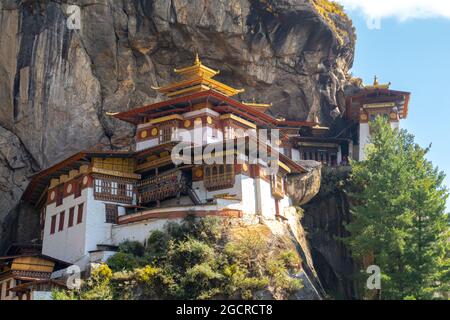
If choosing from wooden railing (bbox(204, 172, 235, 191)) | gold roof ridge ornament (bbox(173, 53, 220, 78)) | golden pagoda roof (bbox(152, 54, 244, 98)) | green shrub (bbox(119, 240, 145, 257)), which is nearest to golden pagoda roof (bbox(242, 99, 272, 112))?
golden pagoda roof (bbox(152, 54, 244, 98))

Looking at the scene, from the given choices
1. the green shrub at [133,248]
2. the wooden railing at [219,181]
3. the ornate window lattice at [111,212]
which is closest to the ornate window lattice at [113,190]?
the ornate window lattice at [111,212]

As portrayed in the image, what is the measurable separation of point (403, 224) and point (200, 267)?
38.0ft

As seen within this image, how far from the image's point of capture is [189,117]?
187ft

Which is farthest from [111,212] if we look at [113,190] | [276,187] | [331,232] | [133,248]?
[331,232]

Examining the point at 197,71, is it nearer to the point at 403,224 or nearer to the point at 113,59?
the point at 113,59

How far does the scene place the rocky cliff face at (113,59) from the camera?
60.4 metres

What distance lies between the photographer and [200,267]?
4278 cm

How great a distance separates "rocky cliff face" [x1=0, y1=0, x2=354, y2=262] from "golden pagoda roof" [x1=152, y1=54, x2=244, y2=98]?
429 cm

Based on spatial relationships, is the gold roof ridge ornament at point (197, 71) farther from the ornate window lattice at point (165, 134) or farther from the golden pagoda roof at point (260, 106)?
the ornate window lattice at point (165, 134)

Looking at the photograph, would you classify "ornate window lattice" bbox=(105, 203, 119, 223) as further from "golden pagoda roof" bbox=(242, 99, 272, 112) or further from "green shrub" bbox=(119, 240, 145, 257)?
"golden pagoda roof" bbox=(242, 99, 272, 112)

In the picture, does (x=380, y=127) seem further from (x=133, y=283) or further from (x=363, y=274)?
(x=133, y=283)

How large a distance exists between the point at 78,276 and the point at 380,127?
2176 centimetres

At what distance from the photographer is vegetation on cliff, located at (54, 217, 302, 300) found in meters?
42.4

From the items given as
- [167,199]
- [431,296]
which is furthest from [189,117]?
[431,296]
